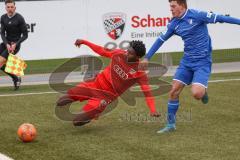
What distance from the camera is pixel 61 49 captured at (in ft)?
52.4

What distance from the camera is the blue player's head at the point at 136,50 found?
8.96 metres

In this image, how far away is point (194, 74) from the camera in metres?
9.18

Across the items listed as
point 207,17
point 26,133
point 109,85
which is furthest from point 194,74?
point 26,133

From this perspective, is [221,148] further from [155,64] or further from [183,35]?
[155,64]

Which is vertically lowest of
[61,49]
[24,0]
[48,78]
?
[48,78]

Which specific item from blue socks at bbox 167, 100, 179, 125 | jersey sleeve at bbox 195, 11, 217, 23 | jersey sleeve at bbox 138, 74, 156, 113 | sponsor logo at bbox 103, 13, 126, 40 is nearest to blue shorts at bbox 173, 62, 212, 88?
blue socks at bbox 167, 100, 179, 125

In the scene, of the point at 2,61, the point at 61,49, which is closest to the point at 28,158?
the point at 2,61

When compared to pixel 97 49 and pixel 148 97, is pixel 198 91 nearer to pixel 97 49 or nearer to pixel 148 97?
pixel 148 97

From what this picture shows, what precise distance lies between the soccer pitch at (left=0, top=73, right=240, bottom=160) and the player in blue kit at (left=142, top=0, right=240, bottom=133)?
0.61 m

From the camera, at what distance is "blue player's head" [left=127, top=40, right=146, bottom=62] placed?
8961mm

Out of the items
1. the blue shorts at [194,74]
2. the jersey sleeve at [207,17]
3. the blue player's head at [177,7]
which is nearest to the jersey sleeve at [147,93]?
the blue shorts at [194,74]

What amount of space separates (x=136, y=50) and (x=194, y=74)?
100cm

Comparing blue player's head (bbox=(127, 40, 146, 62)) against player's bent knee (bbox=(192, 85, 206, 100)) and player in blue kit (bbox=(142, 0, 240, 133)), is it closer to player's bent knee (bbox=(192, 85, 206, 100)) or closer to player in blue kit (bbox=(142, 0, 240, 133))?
player in blue kit (bbox=(142, 0, 240, 133))

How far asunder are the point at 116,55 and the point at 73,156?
242 cm
